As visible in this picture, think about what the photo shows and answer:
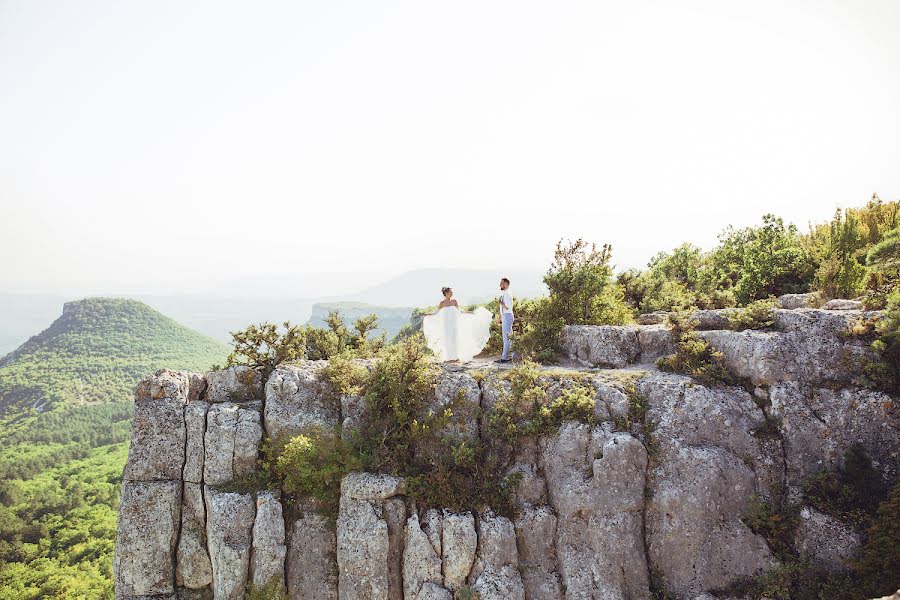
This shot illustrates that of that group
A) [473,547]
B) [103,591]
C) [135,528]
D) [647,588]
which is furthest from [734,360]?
[103,591]

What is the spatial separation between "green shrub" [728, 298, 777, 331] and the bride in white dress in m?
8.19

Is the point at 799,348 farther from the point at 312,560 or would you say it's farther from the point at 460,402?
the point at 312,560

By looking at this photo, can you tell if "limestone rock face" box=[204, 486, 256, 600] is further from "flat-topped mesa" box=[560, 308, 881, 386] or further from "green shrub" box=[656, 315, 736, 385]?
"flat-topped mesa" box=[560, 308, 881, 386]

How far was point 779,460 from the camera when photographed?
37.5 feet

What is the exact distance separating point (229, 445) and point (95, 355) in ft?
534

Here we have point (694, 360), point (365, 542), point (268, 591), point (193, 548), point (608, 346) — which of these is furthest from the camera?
point (608, 346)

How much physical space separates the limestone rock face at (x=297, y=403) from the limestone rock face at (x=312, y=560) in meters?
2.40

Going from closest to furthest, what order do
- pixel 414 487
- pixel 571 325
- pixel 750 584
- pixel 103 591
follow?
pixel 750 584 → pixel 414 487 → pixel 571 325 → pixel 103 591

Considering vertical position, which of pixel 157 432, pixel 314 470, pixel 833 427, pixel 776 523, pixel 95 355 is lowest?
pixel 95 355

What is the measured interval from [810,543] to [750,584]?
169cm

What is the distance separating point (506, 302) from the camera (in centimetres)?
1588

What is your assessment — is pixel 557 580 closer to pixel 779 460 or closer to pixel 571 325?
pixel 779 460

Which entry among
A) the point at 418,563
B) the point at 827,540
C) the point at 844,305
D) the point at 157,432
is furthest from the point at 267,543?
the point at 844,305

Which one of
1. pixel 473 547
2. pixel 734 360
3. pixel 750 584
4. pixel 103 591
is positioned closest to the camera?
pixel 750 584
